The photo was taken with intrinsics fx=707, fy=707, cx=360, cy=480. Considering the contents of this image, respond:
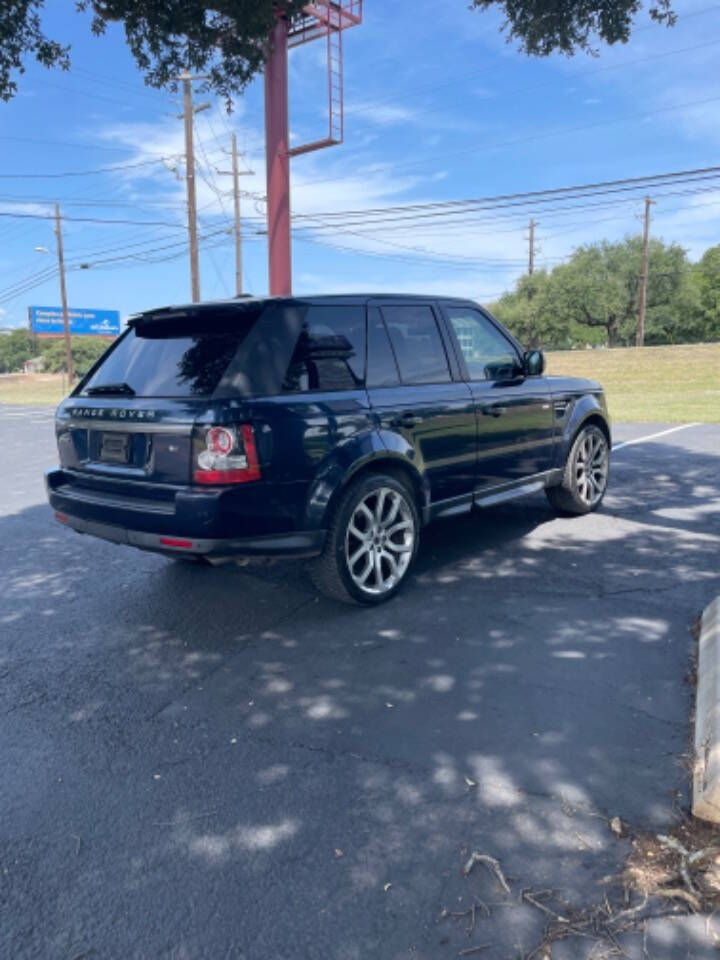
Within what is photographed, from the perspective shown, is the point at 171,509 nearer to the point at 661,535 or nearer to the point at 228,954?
the point at 228,954

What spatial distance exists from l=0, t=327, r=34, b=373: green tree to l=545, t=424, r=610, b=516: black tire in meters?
138

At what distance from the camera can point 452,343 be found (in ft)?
16.7

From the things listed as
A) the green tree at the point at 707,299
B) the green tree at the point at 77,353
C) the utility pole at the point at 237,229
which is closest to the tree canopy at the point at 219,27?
the utility pole at the point at 237,229

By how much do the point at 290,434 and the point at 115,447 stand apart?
3.43ft

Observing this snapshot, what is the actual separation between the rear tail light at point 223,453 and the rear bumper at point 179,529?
11 centimetres

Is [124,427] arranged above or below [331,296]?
below

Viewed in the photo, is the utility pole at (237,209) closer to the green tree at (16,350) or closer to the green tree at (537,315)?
the green tree at (537,315)

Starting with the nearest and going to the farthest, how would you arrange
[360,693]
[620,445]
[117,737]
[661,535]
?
[117,737]
[360,693]
[661,535]
[620,445]

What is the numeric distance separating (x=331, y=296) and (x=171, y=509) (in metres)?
1.63

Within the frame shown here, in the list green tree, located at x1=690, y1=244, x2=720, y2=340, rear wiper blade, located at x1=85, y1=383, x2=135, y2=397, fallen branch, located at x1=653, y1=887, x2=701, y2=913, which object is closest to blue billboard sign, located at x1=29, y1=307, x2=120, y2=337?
green tree, located at x1=690, y1=244, x2=720, y2=340

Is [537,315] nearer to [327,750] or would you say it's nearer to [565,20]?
[565,20]

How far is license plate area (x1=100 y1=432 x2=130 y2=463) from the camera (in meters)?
3.91

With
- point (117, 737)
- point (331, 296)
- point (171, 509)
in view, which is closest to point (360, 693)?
point (117, 737)

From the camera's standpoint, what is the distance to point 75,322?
72.2 m
